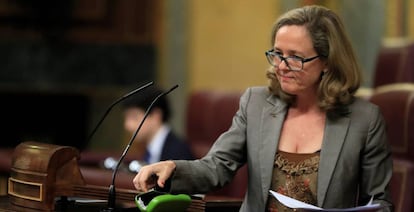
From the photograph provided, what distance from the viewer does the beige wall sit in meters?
6.21

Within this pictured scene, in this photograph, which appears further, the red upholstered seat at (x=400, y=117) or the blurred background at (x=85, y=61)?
the blurred background at (x=85, y=61)

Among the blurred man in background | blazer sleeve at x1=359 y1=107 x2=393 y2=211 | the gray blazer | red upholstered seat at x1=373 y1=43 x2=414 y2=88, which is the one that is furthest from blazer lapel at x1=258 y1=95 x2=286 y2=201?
the blurred man in background

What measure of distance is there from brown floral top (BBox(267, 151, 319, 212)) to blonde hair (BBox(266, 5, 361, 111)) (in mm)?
167

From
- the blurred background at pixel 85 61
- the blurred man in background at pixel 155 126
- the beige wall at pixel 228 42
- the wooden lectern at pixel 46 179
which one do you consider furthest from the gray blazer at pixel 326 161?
the blurred background at pixel 85 61

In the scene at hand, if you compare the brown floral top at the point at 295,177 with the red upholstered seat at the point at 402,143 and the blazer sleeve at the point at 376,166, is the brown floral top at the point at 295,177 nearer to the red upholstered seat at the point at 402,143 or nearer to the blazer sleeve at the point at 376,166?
the blazer sleeve at the point at 376,166

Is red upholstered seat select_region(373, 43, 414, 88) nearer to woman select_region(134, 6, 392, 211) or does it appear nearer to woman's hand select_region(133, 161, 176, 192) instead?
woman select_region(134, 6, 392, 211)

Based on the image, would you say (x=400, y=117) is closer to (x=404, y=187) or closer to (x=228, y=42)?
(x=404, y=187)

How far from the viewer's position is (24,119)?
719 centimetres

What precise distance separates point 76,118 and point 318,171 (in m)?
4.75

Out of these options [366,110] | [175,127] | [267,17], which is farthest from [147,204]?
[175,127]

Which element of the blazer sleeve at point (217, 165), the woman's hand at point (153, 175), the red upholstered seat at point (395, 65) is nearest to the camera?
the woman's hand at point (153, 175)

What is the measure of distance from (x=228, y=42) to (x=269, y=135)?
3.77m

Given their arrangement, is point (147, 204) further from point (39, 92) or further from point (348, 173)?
point (39, 92)

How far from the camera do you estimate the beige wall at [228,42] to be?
245 inches
